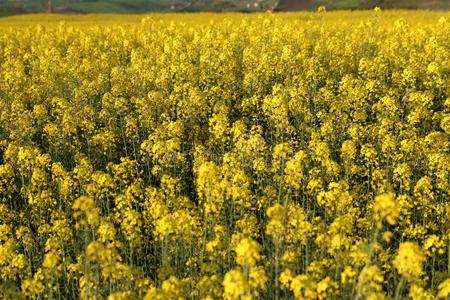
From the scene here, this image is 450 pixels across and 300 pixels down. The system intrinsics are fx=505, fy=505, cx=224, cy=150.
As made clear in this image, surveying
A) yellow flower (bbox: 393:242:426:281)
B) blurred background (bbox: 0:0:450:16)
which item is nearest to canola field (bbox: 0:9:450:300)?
yellow flower (bbox: 393:242:426:281)

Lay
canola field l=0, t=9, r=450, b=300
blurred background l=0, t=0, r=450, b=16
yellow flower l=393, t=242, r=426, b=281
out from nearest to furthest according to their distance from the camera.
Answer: yellow flower l=393, t=242, r=426, b=281
canola field l=0, t=9, r=450, b=300
blurred background l=0, t=0, r=450, b=16

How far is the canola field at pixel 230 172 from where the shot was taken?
20.9ft

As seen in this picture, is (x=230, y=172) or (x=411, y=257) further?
(x=230, y=172)

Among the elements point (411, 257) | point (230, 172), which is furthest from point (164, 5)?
point (411, 257)

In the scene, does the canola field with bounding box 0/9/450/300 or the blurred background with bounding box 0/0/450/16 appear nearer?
the canola field with bounding box 0/9/450/300

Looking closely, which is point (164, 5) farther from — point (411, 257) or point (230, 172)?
point (411, 257)

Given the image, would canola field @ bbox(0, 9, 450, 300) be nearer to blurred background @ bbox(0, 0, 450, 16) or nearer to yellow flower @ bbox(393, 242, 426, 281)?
yellow flower @ bbox(393, 242, 426, 281)

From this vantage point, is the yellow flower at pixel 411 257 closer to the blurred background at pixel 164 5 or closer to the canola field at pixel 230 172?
the canola field at pixel 230 172

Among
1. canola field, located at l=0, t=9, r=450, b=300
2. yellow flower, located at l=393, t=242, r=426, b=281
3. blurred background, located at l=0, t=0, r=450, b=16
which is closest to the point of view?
yellow flower, located at l=393, t=242, r=426, b=281

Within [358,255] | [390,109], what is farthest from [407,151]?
[358,255]

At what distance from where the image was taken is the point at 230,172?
8.45 m

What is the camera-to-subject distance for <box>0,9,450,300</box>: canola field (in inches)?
251

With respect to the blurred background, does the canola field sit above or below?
below

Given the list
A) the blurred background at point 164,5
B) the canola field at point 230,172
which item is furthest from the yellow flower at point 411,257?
the blurred background at point 164,5
